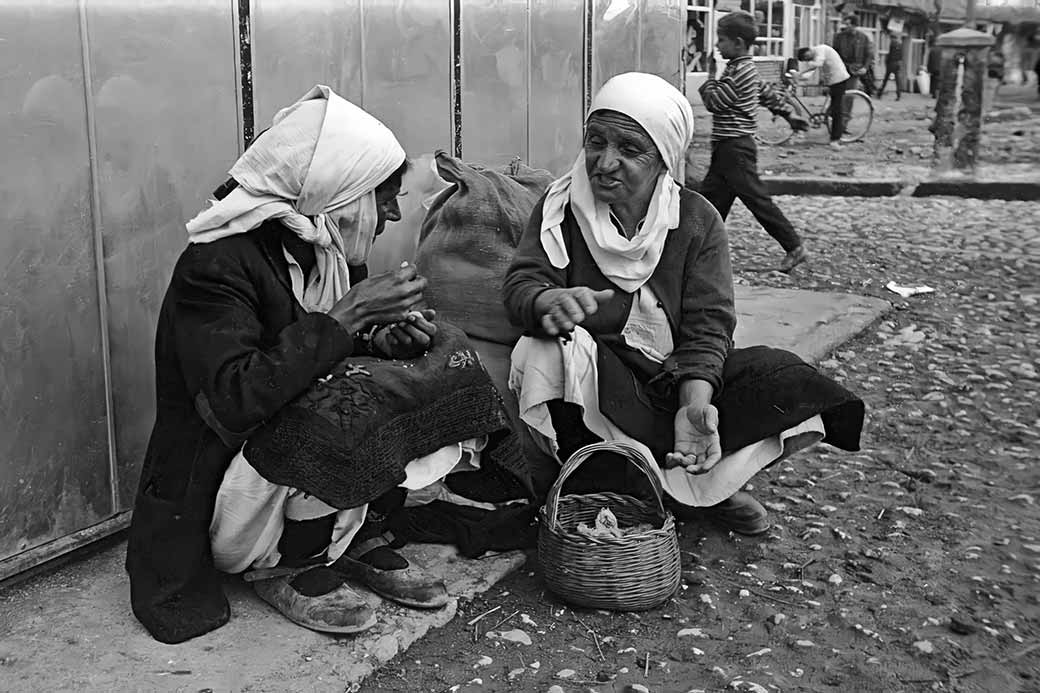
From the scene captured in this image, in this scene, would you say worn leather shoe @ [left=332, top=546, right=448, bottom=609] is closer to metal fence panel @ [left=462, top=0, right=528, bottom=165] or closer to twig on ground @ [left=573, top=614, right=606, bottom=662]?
twig on ground @ [left=573, top=614, right=606, bottom=662]

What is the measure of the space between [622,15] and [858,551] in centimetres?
380

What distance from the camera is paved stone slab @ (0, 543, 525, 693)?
2.88 m

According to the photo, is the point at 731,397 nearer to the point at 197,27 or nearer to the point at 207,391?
the point at 207,391

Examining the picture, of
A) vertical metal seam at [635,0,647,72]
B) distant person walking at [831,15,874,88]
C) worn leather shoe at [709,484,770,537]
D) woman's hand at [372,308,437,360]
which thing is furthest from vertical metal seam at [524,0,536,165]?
distant person walking at [831,15,874,88]

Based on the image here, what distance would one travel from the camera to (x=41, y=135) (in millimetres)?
3219

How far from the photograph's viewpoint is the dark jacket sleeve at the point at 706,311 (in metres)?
3.64

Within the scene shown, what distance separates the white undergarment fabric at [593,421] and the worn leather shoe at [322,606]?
851mm

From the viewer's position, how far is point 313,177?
121 inches

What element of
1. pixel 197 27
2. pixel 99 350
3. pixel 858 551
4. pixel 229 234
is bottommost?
pixel 858 551

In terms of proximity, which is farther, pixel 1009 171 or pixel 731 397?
pixel 1009 171

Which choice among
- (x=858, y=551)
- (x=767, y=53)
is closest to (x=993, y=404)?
(x=858, y=551)

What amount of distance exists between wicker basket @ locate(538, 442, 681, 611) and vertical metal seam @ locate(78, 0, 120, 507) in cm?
135

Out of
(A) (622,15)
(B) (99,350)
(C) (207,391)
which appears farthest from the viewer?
(A) (622,15)

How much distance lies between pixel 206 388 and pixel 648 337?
154 centimetres
